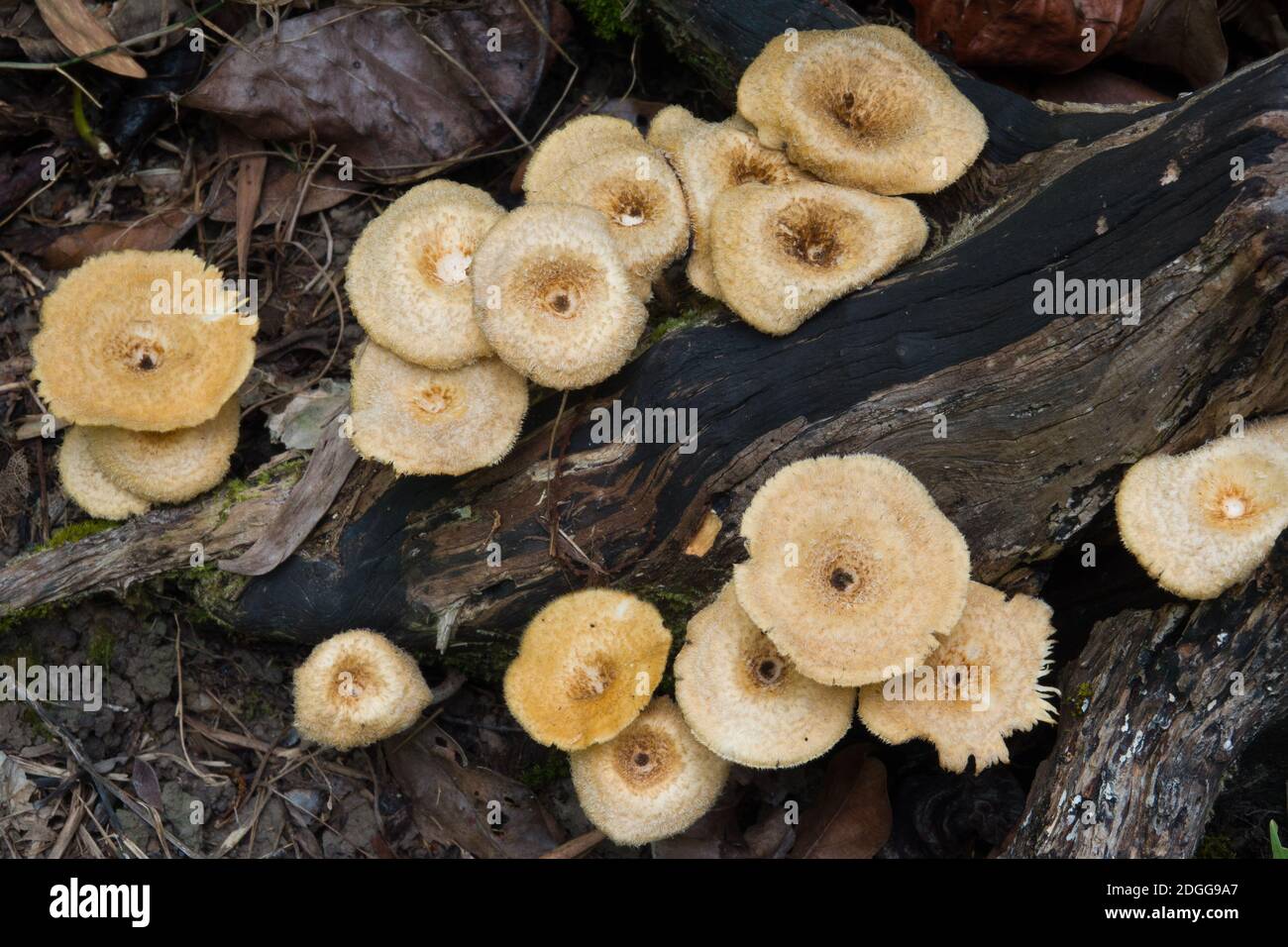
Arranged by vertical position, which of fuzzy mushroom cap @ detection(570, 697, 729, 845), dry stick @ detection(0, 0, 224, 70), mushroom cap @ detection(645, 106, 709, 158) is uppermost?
mushroom cap @ detection(645, 106, 709, 158)

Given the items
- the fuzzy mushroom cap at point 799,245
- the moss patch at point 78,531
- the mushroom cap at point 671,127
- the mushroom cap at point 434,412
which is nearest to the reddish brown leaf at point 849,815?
the fuzzy mushroom cap at point 799,245

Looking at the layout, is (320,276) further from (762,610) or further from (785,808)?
(785,808)

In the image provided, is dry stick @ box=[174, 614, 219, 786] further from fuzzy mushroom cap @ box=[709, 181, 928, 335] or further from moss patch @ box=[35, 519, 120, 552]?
fuzzy mushroom cap @ box=[709, 181, 928, 335]

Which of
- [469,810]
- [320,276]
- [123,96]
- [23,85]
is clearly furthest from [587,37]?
[469,810]

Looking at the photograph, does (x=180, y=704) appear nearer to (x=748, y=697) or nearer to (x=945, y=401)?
(x=748, y=697)

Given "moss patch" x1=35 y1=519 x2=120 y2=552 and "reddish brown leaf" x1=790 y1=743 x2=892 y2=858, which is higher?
"moss patch" x1=35 y1=519 x2=120 y2=552

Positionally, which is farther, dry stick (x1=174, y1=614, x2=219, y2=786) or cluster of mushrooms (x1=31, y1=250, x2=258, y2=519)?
dry stick (x1=174, y1=614, x2=219, y2=786)

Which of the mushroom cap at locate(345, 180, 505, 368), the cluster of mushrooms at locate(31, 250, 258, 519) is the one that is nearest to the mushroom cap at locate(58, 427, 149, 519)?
the cluster of mushrooms at locate(31, 250, 258, 519)

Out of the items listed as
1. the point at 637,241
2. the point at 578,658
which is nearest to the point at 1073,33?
the point at 637,241
